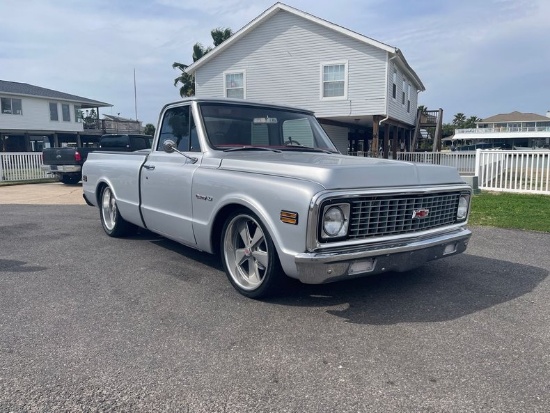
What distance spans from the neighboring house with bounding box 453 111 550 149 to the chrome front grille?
56381 mm

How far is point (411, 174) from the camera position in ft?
13.3

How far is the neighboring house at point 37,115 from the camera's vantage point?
3312 centimetres

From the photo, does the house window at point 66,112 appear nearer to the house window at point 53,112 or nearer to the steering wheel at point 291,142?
the house window at point 53,112

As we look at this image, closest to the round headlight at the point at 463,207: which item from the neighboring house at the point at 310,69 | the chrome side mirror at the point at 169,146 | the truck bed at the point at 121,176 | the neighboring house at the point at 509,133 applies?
the chrome side mirror at the point at 169,146

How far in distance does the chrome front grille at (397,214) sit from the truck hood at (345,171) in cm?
13

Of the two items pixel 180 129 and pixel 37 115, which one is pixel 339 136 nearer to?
pixel 180 129

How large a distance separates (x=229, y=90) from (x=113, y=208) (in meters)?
15.1

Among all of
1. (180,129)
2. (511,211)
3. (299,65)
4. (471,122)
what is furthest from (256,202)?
(471,122)

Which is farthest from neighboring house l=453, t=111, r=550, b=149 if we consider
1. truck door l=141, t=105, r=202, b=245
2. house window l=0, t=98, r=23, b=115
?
truck door l=141, t=105, r=202, b=245

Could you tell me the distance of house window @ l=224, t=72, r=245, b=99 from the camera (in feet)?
68.2

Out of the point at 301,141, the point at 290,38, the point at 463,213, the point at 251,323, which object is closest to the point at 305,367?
the point at 251,323

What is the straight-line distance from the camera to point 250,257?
4.21m

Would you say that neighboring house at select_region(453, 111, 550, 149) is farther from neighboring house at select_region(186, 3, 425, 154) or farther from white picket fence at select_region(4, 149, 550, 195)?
white picket fence at select_region(4, 149, 550, 195)

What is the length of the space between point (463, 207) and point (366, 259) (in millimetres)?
1645
